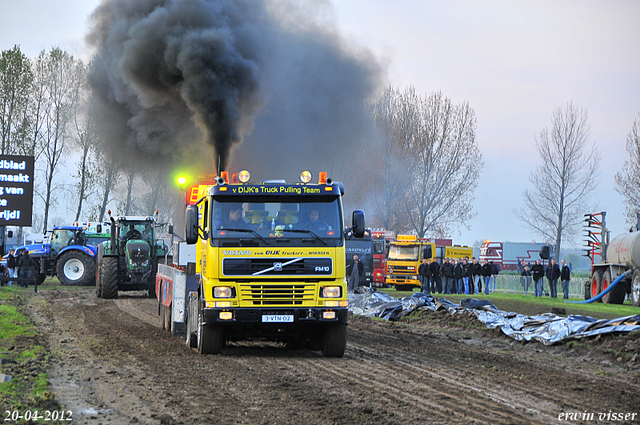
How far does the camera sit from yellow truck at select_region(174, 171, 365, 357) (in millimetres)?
10828

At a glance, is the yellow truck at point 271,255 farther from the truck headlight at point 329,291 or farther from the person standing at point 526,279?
the person standing at point 526,279

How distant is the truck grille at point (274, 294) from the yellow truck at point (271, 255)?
15 mm

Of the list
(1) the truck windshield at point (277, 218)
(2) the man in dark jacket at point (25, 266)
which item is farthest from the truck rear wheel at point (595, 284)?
(2) the man in dark jacket at point (25, 266)

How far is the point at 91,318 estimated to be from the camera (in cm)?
1820

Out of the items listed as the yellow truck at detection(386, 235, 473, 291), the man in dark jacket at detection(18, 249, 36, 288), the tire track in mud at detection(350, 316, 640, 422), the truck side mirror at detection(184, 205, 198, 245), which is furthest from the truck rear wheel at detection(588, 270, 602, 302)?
the man in dark jacket at detection(18, 249, 36, 288)

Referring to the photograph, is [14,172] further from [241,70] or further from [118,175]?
[118,175]

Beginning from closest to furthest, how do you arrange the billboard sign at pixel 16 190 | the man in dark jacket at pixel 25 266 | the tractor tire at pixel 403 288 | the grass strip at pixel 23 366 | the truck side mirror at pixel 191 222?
the grass strip at pixel 23 366 → the truck side mirror at pixel 191 222 → the billboard sign at pixel 16 190 → the man in dark jacket at pixel 25 266 → the tractor tire at pixel 403 288

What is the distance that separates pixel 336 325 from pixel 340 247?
132 cm

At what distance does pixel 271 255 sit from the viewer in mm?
10820

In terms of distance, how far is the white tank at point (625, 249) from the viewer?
25.4 metres

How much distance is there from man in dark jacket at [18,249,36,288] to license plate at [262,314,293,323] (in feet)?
74.5

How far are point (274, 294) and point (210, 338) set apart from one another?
55.4 inches

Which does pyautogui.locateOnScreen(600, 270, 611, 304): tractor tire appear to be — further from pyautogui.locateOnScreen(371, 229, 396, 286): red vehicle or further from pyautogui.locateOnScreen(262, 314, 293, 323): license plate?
pyautogui.locateOnScreen(262, 314, 293, 323): license plate

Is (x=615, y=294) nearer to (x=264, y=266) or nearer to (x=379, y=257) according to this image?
(x=379, y=257)
